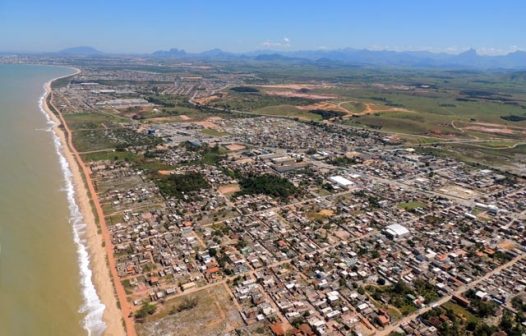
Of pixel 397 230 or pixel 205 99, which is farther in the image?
pixel 205 99

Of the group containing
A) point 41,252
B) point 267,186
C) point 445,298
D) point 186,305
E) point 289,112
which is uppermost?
point 289,112

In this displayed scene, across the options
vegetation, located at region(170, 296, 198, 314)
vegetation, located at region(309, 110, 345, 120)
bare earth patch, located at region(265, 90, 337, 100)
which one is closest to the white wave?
vegetation, located at region(170, 296, 198, 314)

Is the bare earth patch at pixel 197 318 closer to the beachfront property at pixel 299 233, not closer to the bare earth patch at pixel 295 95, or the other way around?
the beachfront property at pixel 299 233

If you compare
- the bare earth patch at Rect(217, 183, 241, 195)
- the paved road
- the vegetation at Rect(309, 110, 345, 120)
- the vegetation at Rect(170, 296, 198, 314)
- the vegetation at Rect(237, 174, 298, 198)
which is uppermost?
the vegetation at Rect(309, 110, 345, 120)

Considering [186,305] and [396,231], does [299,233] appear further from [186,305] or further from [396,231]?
[186,305]

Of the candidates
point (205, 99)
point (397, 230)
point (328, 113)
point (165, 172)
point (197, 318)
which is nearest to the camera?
point (197, 318)

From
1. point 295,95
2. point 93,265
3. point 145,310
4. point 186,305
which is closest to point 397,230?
point 186,305

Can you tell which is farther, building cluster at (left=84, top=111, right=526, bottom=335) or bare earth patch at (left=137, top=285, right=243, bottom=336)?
building cluster at (left=84, top=111, right=526, bottom=335)

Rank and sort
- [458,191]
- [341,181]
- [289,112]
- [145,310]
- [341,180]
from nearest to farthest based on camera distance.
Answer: [145,310] < [458,191] < [341,181] < [341,180] < [289,112]

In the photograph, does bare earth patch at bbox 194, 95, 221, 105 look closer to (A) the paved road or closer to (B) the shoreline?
(B) the shoreline
